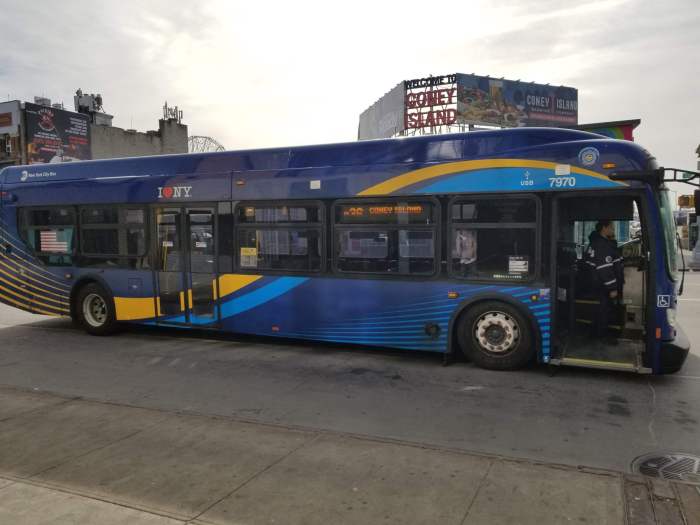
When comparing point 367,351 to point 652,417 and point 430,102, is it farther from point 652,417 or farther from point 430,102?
point 430,102

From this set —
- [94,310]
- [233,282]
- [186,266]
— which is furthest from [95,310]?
[233,282]

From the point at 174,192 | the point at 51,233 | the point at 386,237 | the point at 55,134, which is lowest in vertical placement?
the point at 386,237

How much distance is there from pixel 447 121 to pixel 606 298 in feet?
109

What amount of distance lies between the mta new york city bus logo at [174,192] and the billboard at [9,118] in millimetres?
33739

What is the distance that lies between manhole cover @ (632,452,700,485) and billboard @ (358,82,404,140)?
36997 mm

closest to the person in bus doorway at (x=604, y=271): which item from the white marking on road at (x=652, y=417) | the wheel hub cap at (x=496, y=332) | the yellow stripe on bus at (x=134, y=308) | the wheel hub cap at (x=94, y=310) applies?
the white marking on road at (x=652, y=417)

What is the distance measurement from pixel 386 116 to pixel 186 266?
36.4 meters

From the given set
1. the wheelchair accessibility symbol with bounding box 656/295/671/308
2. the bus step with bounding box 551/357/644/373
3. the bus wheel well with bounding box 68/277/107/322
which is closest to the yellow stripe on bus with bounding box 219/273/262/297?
the bus wheel well with bounding box 68/277/107/322

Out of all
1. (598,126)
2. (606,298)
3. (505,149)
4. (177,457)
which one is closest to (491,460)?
(177,457)

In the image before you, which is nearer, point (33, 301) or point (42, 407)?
point (42, 407)

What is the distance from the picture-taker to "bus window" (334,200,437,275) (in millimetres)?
7684

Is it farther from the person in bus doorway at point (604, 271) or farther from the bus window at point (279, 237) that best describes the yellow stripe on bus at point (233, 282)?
→ the person in bus doorway at point (604, 271)

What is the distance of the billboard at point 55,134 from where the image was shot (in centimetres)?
3706

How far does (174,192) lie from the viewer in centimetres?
952
